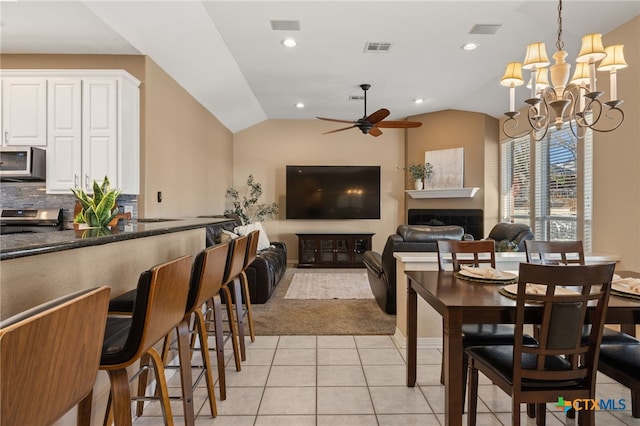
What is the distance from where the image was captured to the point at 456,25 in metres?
3.68

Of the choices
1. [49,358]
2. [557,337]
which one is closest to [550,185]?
[557,337]

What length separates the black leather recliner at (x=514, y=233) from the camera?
15.1 feet

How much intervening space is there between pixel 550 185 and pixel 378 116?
2856 mm

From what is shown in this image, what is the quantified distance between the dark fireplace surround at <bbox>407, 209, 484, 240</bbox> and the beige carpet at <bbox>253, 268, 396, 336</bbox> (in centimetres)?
314

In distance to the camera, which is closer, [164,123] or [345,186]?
[164,123]

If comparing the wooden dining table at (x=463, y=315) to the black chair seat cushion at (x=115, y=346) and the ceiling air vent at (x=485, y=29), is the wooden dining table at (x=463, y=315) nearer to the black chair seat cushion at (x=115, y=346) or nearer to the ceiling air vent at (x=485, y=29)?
the black chair seat cushion at (x=115, y=346)

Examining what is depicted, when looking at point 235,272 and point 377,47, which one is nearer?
point 235,272

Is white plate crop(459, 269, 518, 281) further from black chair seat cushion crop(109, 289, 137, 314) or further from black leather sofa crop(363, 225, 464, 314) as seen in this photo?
black chair seat cushion crop(109, 289, 137, 314)

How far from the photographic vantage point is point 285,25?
368 centimetres

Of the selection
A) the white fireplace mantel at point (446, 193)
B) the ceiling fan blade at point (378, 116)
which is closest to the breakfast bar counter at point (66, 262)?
the ceiling fan blade at point (378, 116)

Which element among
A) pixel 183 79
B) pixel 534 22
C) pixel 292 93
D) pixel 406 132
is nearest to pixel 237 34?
pixel 183 79

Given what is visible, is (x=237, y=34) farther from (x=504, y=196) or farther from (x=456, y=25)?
(x=504, y=196)

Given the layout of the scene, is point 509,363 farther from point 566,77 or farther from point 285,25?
point 285,25

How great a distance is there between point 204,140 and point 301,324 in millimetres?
3553
